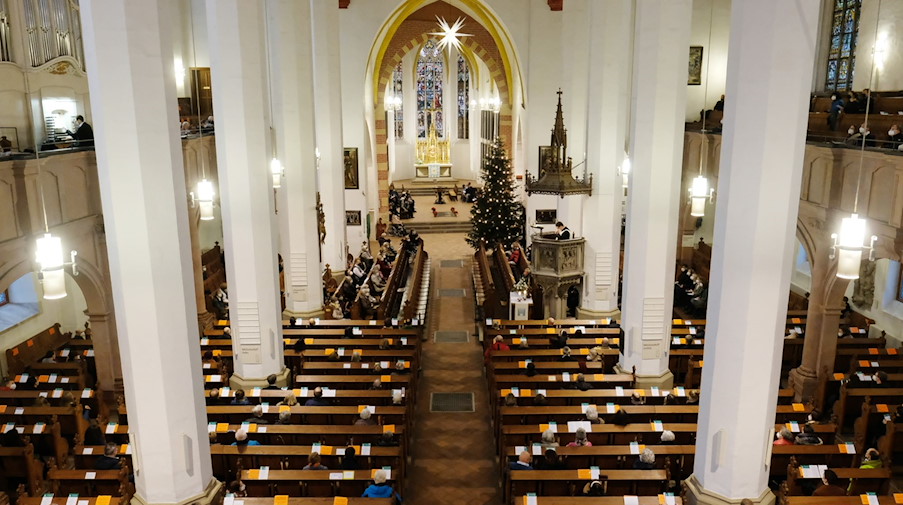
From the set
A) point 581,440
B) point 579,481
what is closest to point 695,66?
point 581,440

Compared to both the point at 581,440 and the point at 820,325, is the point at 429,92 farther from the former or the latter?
the point at 581,440

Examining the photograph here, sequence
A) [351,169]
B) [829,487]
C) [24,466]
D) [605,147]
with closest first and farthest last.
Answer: [829,487]
[24,466]
[605,147]
[351,169]

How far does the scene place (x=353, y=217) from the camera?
24219mm

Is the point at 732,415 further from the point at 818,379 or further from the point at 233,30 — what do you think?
the point at 233,30

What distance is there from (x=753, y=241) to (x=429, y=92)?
34163 mm

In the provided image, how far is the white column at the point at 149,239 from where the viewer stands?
593 cm

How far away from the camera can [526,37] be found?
78.7 ft

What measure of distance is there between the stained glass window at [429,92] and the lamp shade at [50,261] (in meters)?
32.4

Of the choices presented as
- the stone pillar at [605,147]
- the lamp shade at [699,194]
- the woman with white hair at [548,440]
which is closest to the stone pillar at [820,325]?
the lamp shade at [699,194]

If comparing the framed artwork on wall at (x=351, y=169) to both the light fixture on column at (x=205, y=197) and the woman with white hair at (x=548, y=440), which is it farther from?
the woman with white hair at (x=548, y=440)

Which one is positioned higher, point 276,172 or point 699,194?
point 276,172

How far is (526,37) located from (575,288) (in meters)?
10.4

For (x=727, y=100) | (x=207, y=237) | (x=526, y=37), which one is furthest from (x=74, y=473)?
(x=526, y=37)

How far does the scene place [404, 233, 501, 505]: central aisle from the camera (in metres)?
9.57
